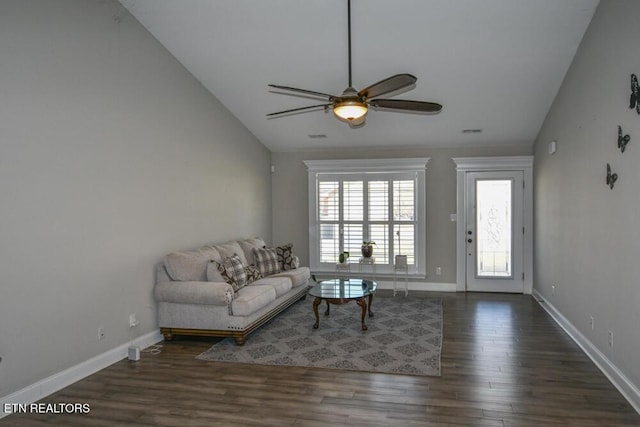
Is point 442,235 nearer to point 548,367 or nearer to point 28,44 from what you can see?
point 548,367

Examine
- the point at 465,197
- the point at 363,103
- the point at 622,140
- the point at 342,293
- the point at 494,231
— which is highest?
the point at 363,103

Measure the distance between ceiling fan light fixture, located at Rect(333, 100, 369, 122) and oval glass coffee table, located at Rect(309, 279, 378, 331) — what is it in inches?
80.6

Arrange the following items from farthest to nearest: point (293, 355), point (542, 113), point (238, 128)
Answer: point (238, 128) < point (542, 113) < point (293, 355)

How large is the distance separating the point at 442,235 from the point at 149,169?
4722 mm

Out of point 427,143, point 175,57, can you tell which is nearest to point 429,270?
point 427,143

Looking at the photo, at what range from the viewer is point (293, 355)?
168 inches

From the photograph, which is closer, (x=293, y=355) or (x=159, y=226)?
(x=293, y=355)

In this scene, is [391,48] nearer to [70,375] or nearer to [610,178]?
[610,178]

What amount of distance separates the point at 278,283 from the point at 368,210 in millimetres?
2630

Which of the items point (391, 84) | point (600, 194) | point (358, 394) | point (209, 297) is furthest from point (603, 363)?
point (209, 297)

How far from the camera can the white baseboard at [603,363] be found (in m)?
3.14

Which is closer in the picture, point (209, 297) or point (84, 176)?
point (84, 176)

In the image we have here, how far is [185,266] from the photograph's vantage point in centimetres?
477

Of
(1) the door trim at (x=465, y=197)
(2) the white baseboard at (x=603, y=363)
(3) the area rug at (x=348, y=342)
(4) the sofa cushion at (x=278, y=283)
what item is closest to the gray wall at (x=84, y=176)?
(4) the sofa cushion at (x=278, y=283)
